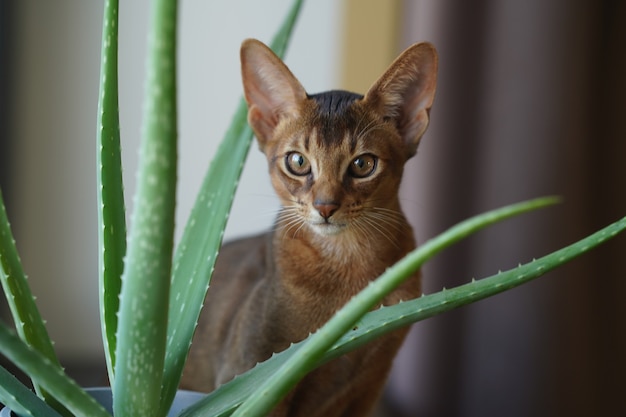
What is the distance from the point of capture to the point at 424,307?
24.1 inches

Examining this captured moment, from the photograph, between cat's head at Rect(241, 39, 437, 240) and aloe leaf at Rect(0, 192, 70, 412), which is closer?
aloe leaf at Rect(0, 192, 70, 412)

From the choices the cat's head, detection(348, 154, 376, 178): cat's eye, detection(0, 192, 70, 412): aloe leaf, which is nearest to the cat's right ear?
the cat's head

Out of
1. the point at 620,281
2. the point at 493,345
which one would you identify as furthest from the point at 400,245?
the point at 620,281

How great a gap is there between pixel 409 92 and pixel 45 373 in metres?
0.55

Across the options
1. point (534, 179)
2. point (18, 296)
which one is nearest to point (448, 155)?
point (534, 179)

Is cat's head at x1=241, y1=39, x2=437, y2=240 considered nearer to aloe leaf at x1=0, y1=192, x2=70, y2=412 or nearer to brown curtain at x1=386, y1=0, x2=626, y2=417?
aloe leaf at x1=0, y1=192, x2=70, y2=412

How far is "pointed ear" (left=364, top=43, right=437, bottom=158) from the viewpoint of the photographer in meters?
0.84

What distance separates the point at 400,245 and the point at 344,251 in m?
0.08

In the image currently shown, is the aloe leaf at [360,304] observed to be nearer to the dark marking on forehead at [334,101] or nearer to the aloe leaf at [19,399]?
the aloe leaf at [19,399]

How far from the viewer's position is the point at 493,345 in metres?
1.42

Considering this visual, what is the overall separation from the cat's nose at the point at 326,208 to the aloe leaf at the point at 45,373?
0.34 meters

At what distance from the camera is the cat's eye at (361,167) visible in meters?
0.88

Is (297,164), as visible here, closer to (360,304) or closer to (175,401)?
(175,401)

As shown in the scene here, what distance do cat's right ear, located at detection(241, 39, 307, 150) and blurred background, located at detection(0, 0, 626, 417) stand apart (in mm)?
552
